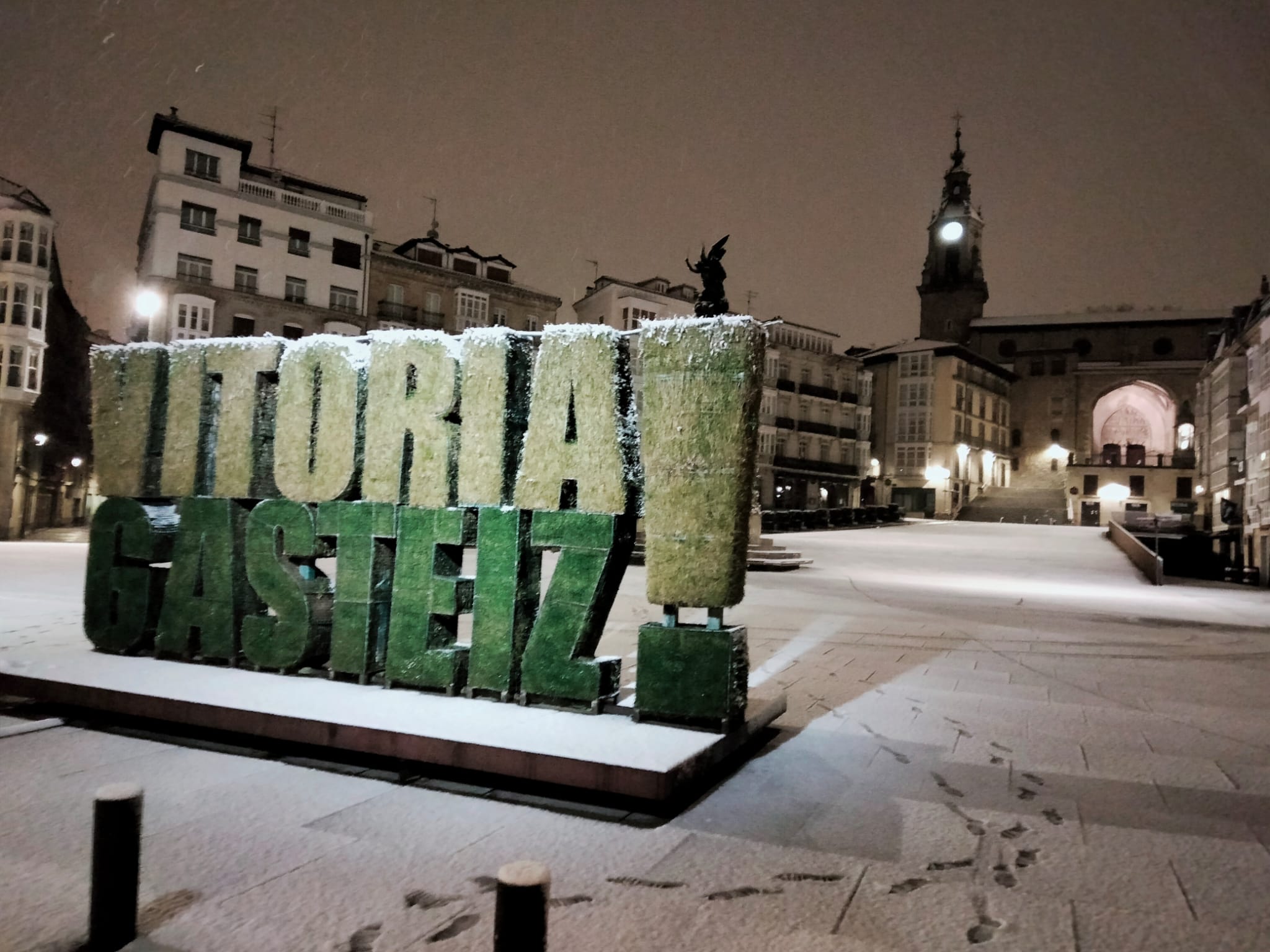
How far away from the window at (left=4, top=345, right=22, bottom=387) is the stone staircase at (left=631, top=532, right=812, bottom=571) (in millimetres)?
27994

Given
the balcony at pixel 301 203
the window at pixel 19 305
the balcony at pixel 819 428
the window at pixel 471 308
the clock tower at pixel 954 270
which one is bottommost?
the balcony at pixel 819 428

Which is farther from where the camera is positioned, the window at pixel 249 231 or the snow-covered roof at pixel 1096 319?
the snow-covered roof at pixel 1096 319

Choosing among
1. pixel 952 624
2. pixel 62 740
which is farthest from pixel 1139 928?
pixel 952 624

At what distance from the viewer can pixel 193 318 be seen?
121ft

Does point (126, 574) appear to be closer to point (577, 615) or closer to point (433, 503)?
point (433, 503)

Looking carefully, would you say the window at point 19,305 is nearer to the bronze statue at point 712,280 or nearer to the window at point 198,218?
the window at point 198,218

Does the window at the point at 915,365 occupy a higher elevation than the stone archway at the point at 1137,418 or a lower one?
higher

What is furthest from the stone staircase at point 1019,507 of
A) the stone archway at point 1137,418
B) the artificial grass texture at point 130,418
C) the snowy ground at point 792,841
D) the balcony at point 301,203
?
the artificial grass texture at point 130,418

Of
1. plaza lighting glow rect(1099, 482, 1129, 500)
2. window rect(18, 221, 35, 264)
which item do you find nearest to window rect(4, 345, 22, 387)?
window rect(18, 221, 35, 264)

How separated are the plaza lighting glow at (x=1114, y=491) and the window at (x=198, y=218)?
6404 centimetres

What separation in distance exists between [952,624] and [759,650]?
397 centimetres

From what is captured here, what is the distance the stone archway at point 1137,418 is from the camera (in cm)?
7000

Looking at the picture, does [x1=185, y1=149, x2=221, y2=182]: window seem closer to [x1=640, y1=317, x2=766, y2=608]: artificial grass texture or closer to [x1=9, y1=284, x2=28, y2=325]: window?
[x1=9, y1=284, x2=28, y2=325]: window

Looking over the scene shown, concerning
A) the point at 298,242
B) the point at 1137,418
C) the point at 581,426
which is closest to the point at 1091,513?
the point at 1137,418
